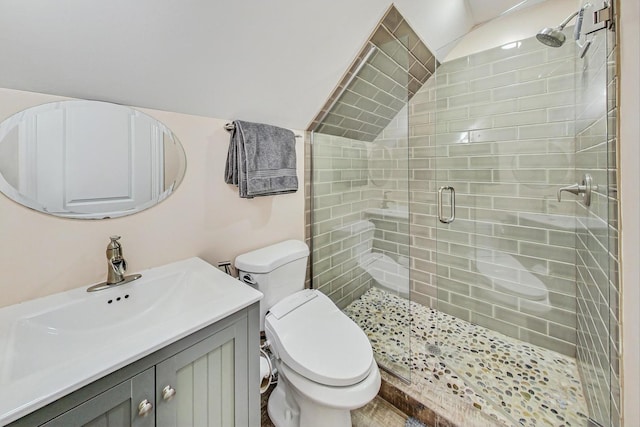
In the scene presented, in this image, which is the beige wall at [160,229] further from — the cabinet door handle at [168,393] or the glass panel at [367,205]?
the cabinet door handle at [168,393]

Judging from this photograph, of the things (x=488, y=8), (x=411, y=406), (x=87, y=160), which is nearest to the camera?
(x=87, y=160)

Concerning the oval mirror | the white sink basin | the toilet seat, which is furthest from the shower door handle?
the oval mirror

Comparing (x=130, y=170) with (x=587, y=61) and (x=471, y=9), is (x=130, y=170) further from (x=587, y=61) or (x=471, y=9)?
(x=471, y=9)

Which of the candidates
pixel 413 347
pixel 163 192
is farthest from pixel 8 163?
pixel 413 347

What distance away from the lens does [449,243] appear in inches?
79.1

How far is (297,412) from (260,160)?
1.33 meters

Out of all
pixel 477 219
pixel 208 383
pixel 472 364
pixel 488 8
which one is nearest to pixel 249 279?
pixel 208 383

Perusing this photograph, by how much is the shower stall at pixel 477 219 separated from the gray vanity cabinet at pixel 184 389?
3.25 ft

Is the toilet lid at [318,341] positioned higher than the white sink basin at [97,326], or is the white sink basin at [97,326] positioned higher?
the white sink basin at [97,326]

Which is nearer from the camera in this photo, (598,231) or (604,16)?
(604,16)

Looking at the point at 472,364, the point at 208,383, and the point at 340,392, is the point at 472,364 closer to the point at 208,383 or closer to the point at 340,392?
the point at 340,392

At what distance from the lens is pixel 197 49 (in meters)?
1.05

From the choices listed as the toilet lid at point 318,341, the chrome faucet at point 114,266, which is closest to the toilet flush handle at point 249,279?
the toilet lid at point 318,341

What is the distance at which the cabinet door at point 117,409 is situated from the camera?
1.90ft
